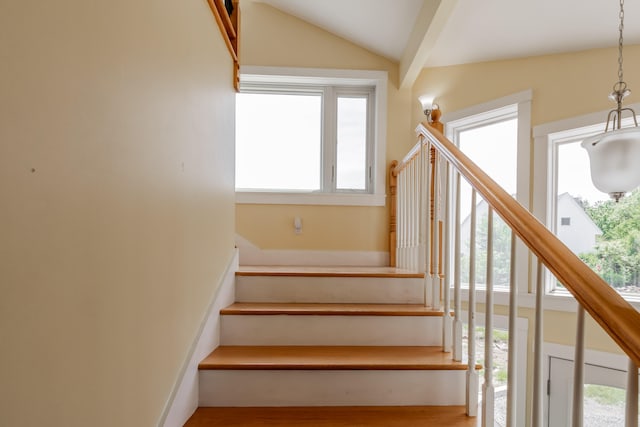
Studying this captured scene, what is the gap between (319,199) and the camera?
3305 mm

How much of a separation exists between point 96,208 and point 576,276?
42.8 inches

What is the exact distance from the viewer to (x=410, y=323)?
181 centimetres

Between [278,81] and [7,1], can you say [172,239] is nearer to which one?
[7,1]

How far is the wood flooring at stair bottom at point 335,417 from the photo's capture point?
137 centimetres

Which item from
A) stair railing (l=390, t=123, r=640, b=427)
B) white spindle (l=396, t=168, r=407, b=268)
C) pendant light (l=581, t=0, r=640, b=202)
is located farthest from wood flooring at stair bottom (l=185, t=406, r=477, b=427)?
white spindle (l=396, t=168, r=407, b=268)

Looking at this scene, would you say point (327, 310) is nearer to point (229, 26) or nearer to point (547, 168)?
point (229, 26)

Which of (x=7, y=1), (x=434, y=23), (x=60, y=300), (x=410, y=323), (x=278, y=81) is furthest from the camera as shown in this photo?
(x=278, y=81)

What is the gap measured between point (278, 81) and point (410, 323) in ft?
8.29

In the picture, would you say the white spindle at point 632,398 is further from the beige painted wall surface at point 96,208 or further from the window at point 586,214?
the window at point 586,214

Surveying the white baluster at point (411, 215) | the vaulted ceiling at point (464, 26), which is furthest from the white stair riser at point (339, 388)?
the vaulted ceiling at point (464, 26)

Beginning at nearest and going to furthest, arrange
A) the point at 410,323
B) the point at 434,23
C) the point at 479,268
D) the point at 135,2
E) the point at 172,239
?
the point at 135,2 < the point at 172,239 < the point at 410,323 < the point at 434,23 < the point at 479,268

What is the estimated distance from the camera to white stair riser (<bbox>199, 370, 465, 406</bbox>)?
1505 millimetres

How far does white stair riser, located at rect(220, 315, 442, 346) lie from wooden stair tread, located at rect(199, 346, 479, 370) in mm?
39

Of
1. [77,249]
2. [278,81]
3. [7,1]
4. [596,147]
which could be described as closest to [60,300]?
[77,249]
